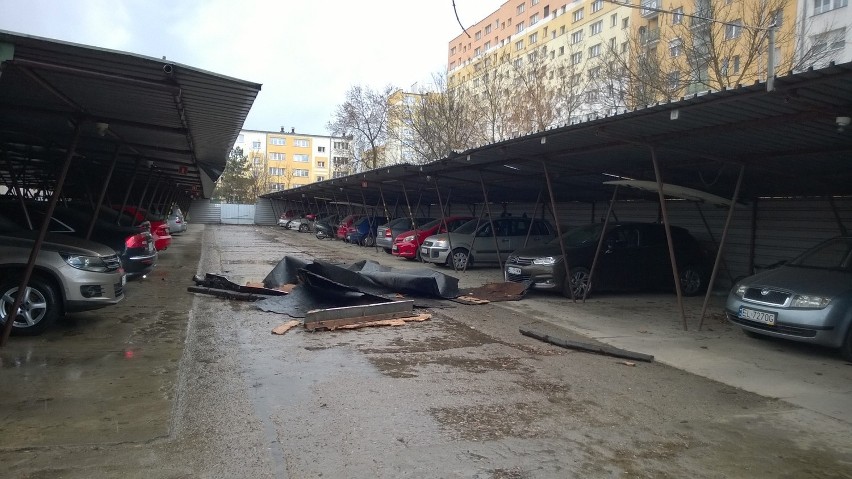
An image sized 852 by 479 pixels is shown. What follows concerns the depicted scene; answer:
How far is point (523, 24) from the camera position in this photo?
6294 cm

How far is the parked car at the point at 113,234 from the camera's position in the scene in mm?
10047

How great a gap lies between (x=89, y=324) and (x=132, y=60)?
4364 mm

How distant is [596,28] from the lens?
4938 cm

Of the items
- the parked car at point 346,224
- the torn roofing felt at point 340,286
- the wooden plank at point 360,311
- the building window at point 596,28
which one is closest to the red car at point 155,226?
the torn roofing felt at point 340,286

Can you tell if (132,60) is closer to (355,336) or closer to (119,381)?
(119,381)

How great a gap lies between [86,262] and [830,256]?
1008 centimetres

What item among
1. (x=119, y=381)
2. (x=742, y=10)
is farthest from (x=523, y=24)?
(x=119, y=381)

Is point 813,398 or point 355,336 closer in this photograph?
point 813,398

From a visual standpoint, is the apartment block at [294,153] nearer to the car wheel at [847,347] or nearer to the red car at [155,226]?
the red car at [155,226]

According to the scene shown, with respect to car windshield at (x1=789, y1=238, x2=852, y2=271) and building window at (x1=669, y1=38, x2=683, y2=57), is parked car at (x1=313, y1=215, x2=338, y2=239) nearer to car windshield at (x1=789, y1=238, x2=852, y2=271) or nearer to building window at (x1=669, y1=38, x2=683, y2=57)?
building window at (x1=669, y1=38, x2=683, y2=57)

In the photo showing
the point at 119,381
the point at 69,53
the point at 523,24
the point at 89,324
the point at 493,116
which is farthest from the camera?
the point at 523,24

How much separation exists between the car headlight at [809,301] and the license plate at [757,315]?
30 cm

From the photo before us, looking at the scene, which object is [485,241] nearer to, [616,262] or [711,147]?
[616,262]

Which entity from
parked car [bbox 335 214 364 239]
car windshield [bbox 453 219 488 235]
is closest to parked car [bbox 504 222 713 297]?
car windshield [bbox 453 219 488 235]
